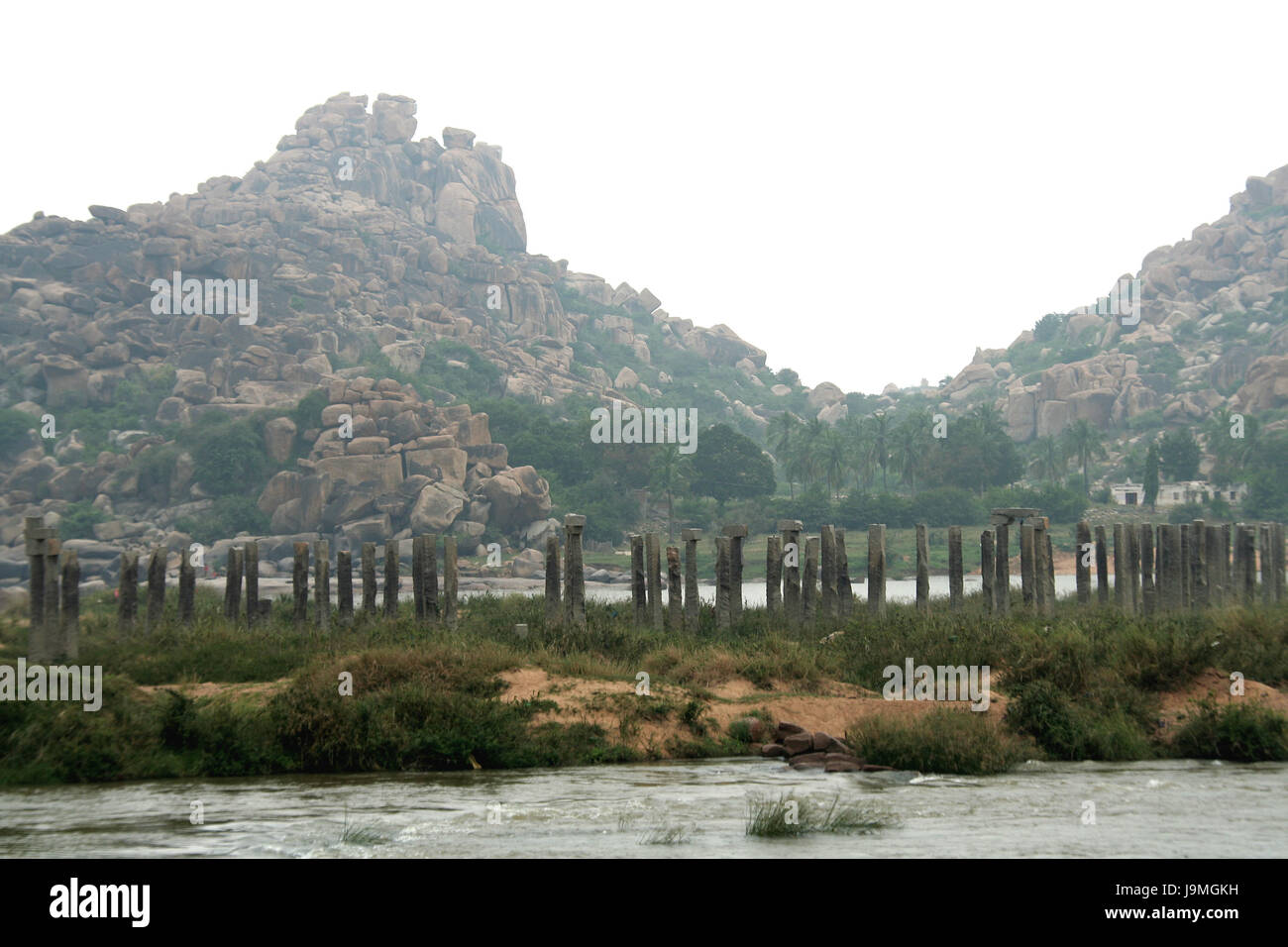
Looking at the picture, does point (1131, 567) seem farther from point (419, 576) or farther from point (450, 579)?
point (419, 576)

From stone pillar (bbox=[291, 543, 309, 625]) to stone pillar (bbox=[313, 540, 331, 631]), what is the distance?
0.75 ft

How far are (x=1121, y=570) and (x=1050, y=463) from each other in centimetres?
7404

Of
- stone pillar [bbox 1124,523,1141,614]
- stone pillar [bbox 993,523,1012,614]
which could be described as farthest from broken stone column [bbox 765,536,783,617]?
stone pillar [bbox 1124,523,1141,614]

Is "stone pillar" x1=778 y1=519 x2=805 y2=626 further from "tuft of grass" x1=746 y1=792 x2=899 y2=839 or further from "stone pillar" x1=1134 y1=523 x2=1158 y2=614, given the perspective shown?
"tuft of grass" x1=746 y1=792 x2=899 y2=839

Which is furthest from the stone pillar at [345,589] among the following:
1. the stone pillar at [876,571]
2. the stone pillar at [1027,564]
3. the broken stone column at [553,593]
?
the stone pillar at [1027,564]

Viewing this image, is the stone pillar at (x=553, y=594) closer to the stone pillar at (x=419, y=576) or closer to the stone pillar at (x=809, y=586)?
the stone pillar at (x=419, y=576)

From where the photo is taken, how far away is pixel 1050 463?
9919 centimetres

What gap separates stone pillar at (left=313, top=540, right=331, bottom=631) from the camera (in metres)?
23.5

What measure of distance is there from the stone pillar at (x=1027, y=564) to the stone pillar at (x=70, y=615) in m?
18.1

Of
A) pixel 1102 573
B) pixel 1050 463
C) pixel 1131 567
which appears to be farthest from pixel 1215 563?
pixel 1050 463

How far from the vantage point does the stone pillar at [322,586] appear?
2347cm

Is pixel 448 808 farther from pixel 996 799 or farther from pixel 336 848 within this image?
pixel 996 799

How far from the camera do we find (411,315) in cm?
13912
